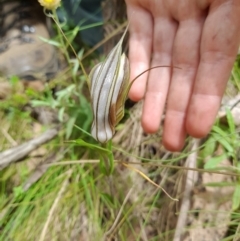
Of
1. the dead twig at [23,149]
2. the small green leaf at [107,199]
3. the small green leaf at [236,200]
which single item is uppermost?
the dead twig at [23,149]

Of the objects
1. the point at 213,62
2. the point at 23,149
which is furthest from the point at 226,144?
the point at 23,149

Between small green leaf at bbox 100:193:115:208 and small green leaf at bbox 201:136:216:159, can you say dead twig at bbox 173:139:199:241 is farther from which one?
small green leaf at bbox 100:193:115:208

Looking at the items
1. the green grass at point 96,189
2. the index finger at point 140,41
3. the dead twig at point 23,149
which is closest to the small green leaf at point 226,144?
the green grass at point 96,189

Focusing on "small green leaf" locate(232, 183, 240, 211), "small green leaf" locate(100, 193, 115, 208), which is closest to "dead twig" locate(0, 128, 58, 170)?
"small green leaf" locate(100, 193, 115, 208)

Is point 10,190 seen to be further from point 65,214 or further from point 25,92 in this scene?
point 25,92

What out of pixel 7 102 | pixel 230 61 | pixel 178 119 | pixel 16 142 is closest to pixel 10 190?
pixel 16 142

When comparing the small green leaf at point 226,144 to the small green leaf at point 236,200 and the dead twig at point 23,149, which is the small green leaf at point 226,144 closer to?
the small green leaf at point 236,200

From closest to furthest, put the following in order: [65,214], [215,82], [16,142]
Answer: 1. [215,82]
2. [65,214]
3. [16,142]
